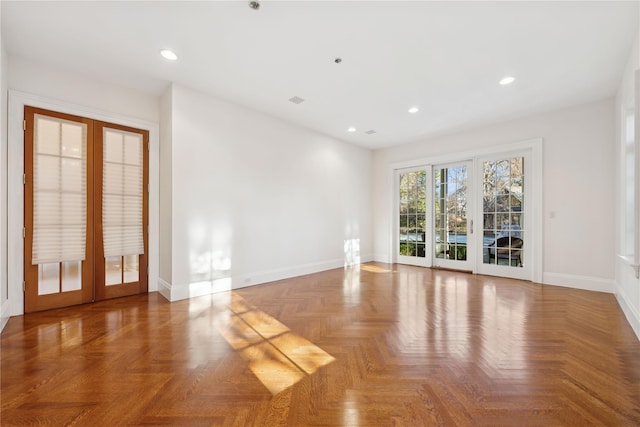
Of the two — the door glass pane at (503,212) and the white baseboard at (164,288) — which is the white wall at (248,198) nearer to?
the white baseboard at (164,288)

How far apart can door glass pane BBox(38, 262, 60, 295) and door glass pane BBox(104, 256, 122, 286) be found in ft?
1.54

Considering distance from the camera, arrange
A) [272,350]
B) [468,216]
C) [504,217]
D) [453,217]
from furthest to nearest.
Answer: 1. [453,217]
2. [468,216]
3. [504,217]
4. [272,350]

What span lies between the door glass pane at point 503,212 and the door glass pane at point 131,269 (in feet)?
18.9

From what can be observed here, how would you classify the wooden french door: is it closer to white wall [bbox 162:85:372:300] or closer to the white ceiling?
white wall [bbox 162:85:372:300]

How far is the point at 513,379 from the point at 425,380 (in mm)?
593

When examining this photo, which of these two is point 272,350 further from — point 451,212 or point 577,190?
point 577,190

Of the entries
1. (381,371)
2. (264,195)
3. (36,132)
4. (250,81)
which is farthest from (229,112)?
(381,371)

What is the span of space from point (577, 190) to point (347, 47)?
413cm

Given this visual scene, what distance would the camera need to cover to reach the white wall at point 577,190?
4089 millimetres

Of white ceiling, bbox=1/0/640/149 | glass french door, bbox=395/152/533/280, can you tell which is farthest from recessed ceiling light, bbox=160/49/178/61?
glass french door, bbox=395/152/533/280

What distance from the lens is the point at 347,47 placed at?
2.87m

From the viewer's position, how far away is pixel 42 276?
327cm

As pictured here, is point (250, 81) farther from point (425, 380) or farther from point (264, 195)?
point (425, 380)

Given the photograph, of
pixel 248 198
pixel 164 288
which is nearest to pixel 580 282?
pixel 248 198
